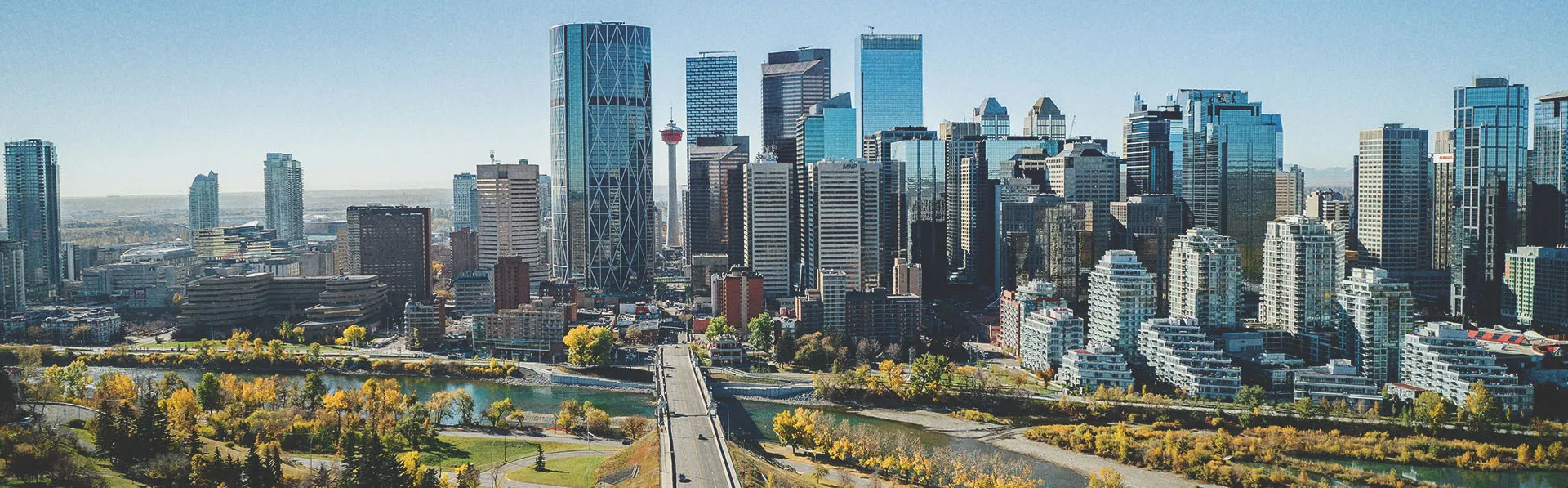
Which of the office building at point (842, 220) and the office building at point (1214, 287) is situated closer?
the office building at point (1214, 287)

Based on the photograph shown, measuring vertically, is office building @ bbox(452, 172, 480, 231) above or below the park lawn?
above

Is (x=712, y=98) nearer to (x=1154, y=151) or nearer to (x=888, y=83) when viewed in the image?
(x=888, y=83)

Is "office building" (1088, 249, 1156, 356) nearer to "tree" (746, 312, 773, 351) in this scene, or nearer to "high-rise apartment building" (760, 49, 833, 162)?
"tree" (746, 312, 773, 351)

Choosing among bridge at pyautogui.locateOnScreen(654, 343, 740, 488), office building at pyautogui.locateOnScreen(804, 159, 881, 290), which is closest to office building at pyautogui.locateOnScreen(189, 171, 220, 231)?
office building at pyautogui.locateOnScreen(804, 159, 881, 290)

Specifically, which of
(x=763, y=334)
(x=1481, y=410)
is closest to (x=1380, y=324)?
(x=1481, y=410)

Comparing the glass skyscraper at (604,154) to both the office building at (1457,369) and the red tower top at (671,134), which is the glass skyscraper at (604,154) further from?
the office building at (1457,369)

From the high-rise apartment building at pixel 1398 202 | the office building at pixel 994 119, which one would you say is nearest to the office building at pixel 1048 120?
the office building at pixel 994 119
